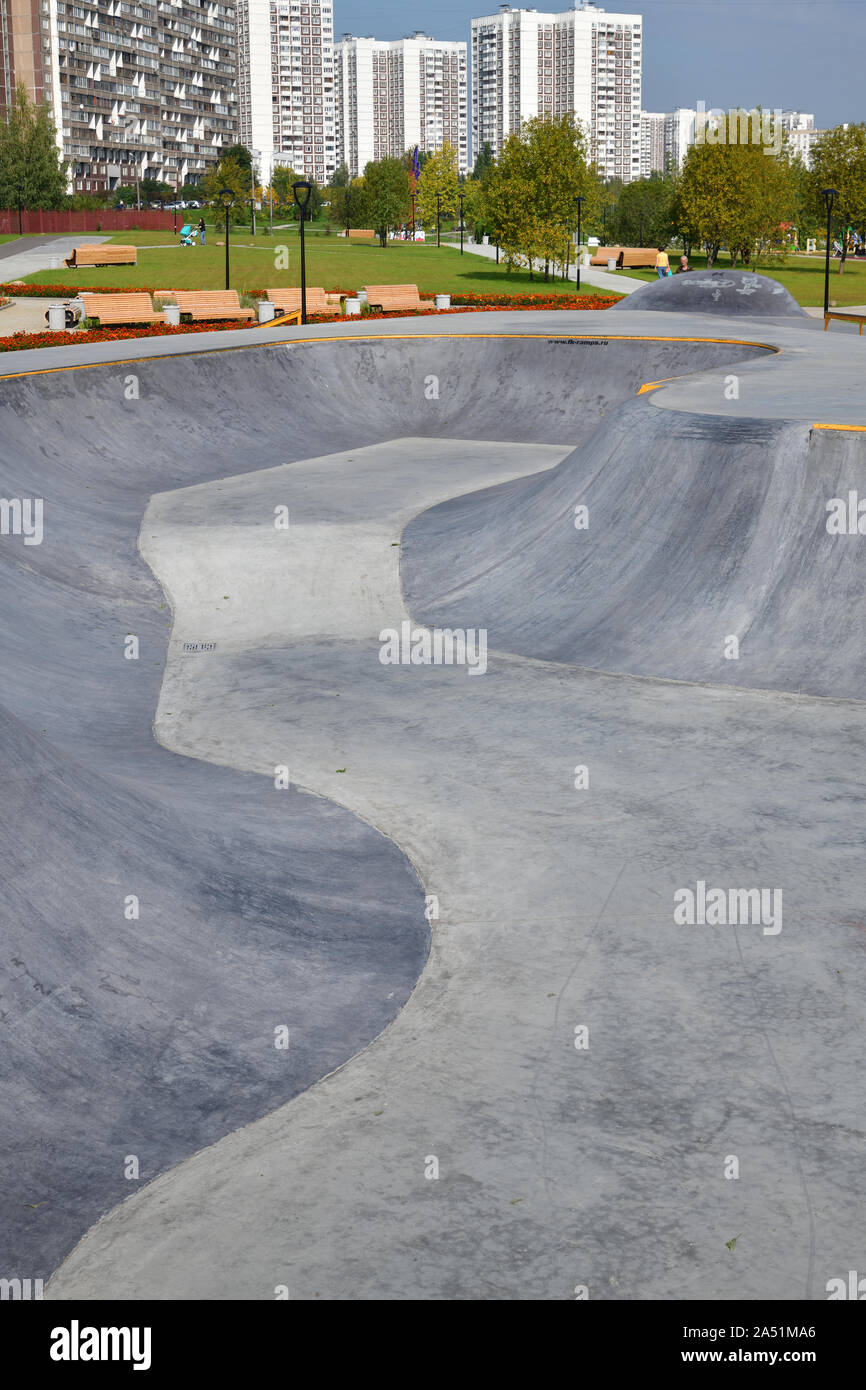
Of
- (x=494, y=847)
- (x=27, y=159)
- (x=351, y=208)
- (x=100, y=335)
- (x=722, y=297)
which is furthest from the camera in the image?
(x=351, y=208)

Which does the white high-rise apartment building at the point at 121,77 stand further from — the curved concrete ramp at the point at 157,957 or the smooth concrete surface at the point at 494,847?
the curved concrete ramp at the point at 157,957

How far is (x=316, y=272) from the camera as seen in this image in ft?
191

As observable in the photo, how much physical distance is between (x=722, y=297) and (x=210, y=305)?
14.2m

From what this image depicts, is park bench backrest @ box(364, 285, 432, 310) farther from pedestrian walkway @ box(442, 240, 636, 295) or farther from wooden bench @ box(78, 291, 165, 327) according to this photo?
pedestrian walkway @ box(442, 240, 636, 295)

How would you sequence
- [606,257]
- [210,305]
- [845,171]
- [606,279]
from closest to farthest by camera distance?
[210,305] < [606,279] < [606,257] < [845,171]

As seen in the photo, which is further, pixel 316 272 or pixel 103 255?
pixel 103 255

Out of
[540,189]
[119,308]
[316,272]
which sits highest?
[540,189]

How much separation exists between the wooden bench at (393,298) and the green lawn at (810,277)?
63.3 feet

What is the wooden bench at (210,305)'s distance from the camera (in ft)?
115

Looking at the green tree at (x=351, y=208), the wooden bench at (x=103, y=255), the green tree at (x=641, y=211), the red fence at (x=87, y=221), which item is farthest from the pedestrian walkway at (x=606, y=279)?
the red fence at (x=87, y=221)

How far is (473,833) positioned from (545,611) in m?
5.35

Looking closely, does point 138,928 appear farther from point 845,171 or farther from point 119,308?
point 845,171

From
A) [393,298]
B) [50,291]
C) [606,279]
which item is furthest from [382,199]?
[393,298]

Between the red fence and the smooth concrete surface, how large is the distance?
259 ft
